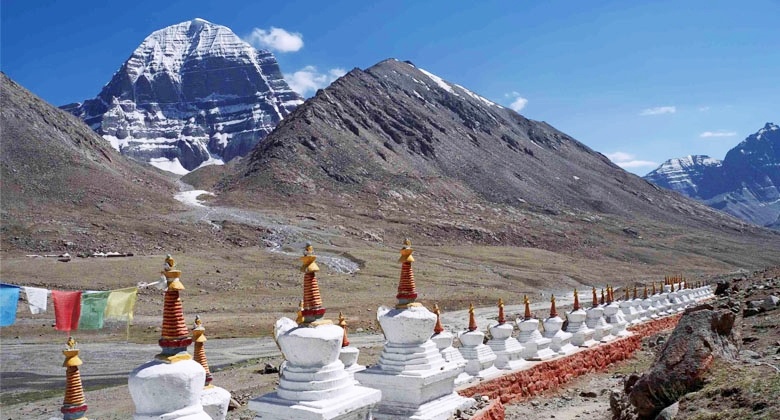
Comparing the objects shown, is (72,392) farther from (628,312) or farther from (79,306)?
(628,312)

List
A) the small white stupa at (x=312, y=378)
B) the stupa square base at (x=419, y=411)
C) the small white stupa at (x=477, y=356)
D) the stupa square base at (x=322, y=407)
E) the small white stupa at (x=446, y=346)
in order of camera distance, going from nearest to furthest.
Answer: the stupa square base at (x=322, y=407) → the small white stupa at (x=312, y=378) → the stupa square base at (x=419, y=411) → the small white stupa at (x=446, y=346) → the small white stupa at (x=477, y=356)

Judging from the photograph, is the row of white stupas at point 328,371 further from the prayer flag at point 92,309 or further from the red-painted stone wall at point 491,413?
the prayer flag at point 92,309

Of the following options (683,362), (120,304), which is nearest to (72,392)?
(120,304)

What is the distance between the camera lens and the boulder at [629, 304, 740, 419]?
287 inches

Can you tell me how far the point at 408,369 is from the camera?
6797mm

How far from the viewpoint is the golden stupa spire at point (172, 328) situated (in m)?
4.84

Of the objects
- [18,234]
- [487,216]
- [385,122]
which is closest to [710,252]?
[487,216]

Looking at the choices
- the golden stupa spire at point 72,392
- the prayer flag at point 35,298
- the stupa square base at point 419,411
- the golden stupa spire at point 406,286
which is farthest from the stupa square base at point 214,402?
the prayer flag at point 35,298

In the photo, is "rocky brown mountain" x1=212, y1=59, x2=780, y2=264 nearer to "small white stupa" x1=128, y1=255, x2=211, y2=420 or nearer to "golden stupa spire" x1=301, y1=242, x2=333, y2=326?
"golden stupa spire" x1=301, y1=242, x2=333, y2=326

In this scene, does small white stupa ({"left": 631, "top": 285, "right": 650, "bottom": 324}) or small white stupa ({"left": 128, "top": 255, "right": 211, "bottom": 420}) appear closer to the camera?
small white stupa ({"left": 128, "top": 255, "right": 211, "bottom": 420})

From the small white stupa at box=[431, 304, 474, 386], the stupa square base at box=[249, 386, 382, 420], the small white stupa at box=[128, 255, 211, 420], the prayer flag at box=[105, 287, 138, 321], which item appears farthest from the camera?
the small white stupa at box=[431, 304, 474, 386]

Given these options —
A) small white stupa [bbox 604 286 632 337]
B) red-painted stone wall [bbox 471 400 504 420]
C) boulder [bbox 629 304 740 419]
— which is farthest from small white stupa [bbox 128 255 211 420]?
small white stupa [bbox 604 286 632 337]

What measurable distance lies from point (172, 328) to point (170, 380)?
1.31 ft

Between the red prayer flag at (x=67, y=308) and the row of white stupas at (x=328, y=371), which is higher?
the red prayer flag at (x=67, y=308)
